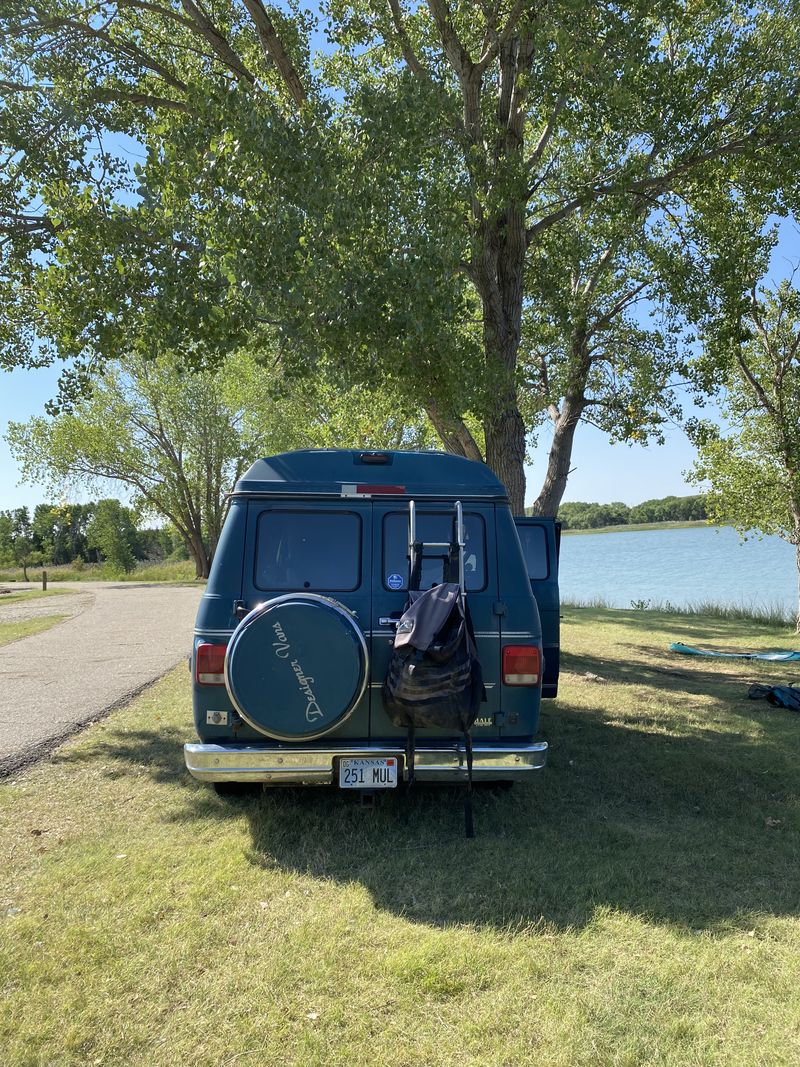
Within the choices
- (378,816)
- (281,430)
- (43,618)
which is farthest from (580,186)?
(281,430)

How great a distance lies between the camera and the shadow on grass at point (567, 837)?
4.00 m

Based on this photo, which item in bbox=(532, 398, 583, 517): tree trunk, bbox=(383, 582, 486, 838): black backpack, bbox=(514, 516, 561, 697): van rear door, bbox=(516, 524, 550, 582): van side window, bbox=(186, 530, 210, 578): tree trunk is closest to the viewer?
bbox=(383, 582, 486, 838): black backpack

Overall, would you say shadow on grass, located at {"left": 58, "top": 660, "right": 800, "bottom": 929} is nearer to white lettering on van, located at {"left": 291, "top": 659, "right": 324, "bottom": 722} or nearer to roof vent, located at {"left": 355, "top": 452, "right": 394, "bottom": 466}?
white lettering on van, located at {"left": 291, "top": 659, "right": 324, "bottom": 722}

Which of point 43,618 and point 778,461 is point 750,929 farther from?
point 43,618

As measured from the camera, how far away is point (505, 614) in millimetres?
5008

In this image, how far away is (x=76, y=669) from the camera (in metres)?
12.0

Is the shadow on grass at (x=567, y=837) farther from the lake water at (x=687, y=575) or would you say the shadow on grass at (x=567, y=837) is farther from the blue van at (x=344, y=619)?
the lake water at (x=687, y=575)

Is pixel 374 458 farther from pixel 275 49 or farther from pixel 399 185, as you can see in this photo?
pixel 275 49

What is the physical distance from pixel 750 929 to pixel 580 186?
10.7m

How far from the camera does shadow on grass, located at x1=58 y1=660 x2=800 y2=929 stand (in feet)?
13.1

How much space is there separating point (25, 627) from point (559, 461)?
42.2 feet

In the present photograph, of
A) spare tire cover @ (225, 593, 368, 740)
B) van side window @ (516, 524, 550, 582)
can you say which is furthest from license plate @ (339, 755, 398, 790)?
van side window @ (516, 524, 550, 582)

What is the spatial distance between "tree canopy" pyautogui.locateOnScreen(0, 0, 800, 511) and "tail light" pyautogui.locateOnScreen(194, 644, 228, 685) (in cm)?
464

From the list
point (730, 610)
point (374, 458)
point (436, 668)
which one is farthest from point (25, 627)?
point (730, 610)
